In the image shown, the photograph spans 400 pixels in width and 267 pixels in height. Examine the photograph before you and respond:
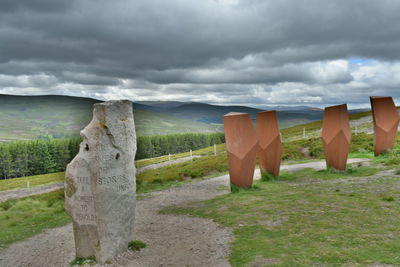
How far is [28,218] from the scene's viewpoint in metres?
15.7

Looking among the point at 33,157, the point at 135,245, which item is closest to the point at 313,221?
the point at 135,245

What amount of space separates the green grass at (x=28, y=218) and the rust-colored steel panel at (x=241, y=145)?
848cm

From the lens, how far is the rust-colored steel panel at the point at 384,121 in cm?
2583

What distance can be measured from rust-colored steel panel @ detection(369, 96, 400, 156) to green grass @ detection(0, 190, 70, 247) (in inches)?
922

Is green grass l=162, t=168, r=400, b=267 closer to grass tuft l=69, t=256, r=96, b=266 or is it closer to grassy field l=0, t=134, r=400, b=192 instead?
grass tuft l=69, t=256, r=96, b=266

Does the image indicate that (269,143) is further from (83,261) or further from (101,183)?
(83,261)

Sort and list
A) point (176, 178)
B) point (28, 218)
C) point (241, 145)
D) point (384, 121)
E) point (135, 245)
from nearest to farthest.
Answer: point (135, 245)
point (28, 218)
point (241, 145)
point (176, 178)
point (384, 121)

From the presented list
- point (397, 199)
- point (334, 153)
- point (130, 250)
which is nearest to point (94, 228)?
point (130, 250)

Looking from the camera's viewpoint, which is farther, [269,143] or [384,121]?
[384,121]

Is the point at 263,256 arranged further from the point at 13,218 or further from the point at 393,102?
the point at 393,102

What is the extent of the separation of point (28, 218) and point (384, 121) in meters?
25.6

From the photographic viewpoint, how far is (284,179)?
2098cm

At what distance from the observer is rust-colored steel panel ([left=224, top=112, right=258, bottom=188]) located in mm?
16875

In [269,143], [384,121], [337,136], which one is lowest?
[269,143]
